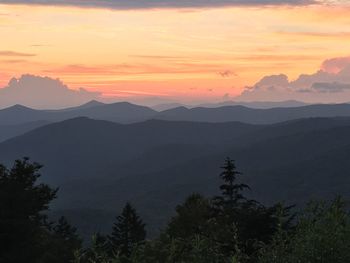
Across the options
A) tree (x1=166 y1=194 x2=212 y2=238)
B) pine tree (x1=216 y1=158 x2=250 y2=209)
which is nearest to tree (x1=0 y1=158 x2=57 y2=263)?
pine tree (x1=216 y1=158 x2=250 y2=209)

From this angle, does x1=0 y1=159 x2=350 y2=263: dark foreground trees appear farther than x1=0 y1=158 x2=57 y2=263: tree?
No

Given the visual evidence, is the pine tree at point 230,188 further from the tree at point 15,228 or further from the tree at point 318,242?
the tree at point 318,242

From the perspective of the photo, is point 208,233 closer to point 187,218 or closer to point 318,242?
point 318,242

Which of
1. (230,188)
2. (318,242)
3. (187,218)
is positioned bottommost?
Answer: (187,218)

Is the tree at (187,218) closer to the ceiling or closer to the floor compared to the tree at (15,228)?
closer to the floor

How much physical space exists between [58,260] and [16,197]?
9.54 m

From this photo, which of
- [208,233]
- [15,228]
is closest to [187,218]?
[15,228]

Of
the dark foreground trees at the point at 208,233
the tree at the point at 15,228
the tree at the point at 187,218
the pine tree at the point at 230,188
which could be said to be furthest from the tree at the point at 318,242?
the tree at the point at 187,218

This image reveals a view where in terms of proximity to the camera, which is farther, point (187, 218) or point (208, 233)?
point (187, 218)

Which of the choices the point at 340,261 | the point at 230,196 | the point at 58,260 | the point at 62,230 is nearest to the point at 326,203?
the point at 340,261

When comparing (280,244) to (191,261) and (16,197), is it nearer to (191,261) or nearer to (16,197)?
(191,261)

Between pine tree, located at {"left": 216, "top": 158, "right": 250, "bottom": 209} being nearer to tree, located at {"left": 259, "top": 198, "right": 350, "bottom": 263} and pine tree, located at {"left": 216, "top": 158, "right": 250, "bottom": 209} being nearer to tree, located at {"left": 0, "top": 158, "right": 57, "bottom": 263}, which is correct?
tree, located at {"left": 0, "top": 158, "right": 57, "bottom": 263}

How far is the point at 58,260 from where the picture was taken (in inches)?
1531

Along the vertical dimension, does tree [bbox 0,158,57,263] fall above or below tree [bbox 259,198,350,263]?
below
